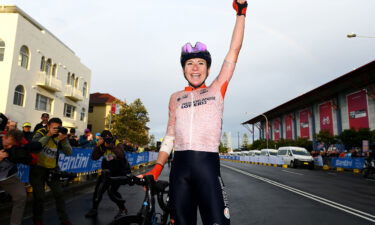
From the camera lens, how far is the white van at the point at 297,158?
21453mm

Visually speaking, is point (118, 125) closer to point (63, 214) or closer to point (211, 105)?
point (63, 214)

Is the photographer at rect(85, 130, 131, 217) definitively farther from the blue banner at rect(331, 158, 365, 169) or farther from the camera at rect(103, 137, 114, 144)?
the blue banner at rect(331, 158, 365, 169)

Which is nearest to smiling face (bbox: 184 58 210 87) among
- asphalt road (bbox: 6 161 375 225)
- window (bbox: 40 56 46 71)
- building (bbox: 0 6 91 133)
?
asphalt road (bbox: 6 161 375 225)

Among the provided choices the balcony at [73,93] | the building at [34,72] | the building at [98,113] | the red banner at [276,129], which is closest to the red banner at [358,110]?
the red banner at [276,129]

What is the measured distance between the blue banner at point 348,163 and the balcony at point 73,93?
26102 millimetres

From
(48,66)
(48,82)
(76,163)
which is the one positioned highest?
(48,66)

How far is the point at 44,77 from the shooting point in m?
22.9

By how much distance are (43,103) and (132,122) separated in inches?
604

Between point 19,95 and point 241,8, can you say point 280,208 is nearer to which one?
point 241,8

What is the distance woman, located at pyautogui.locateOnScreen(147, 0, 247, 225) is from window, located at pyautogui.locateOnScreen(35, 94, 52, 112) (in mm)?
24362

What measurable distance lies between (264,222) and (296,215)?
3.46 ft

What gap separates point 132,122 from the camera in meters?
38.5

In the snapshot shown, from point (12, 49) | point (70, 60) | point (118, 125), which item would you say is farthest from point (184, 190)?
point (118, 125)

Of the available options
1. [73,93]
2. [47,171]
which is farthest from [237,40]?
[73,93]
